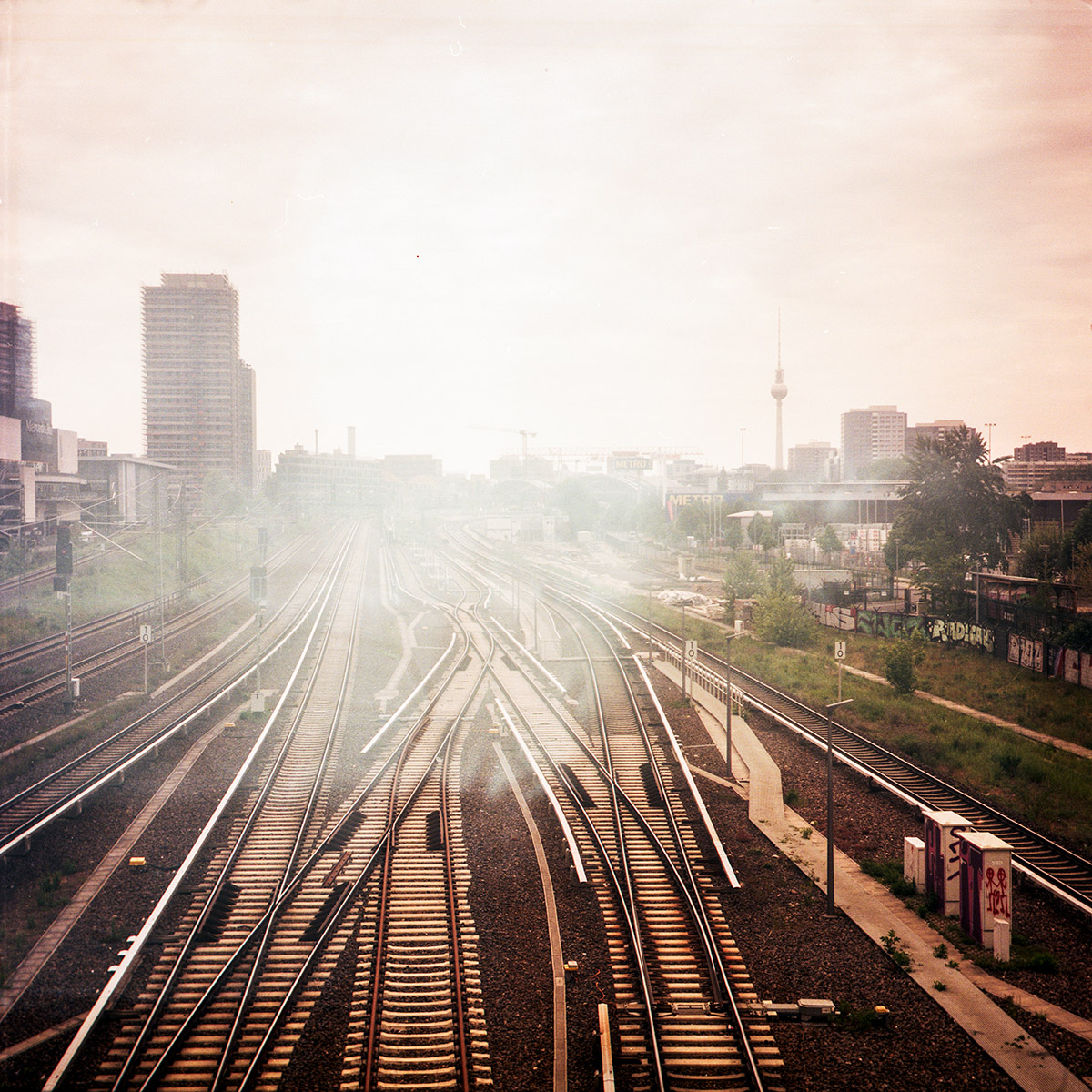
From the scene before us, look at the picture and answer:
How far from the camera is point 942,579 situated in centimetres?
2566

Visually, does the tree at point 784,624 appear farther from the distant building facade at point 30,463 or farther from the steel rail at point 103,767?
the distant building facade at point 30,463

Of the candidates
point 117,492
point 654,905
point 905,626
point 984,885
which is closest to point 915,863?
point 984,885

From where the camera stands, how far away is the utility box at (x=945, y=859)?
8.28 m

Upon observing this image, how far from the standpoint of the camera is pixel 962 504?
29.8 metres

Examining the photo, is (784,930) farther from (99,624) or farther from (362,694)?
(99,624)

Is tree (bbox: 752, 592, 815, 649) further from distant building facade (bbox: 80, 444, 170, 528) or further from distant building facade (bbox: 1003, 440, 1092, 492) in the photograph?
distant building facade (bbox: 80, 444, 170, 528)

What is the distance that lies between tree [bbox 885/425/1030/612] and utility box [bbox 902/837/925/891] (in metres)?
21.8

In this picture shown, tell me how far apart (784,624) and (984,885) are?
16.9 meters

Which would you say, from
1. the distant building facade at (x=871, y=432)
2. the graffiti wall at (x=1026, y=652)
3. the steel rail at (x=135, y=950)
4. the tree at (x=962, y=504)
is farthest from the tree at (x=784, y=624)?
the distant building facade at (x=871, y=432)

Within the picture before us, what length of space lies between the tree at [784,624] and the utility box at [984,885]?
1642cm

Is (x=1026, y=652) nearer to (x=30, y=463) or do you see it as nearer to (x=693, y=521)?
(x=30, y=463)

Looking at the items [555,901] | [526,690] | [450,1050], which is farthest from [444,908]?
[526,690]

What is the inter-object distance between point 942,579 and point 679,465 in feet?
471

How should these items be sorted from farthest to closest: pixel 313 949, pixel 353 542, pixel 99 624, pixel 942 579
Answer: pixel 353 542, pixel 942 579, pixel 99 624, pixel 313 949
